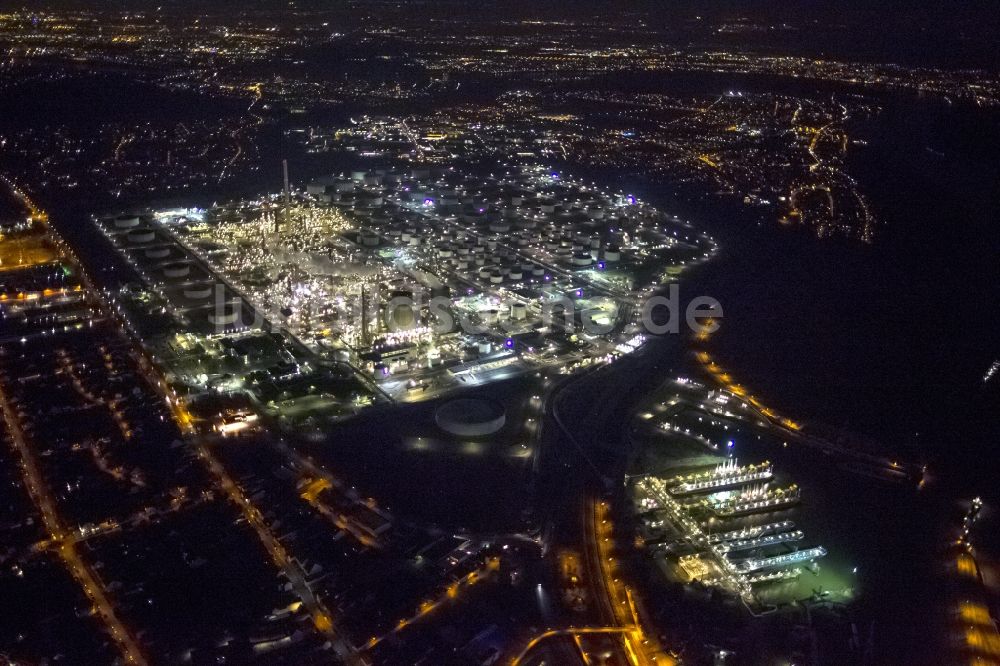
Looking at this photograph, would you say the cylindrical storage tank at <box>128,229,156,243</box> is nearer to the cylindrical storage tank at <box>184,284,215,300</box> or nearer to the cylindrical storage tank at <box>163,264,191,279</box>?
the cylindrical storage tank at <box>163,264,191,279</box>

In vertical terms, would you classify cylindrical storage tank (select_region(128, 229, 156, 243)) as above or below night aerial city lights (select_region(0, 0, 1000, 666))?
above

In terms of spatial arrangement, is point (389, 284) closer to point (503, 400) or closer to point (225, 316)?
point (225, 316)

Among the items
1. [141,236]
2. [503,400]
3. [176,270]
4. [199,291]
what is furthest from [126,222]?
[503,400]

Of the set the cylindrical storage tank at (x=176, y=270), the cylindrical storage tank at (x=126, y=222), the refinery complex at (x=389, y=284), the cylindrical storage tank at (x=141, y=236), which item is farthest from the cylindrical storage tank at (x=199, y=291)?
the cylindrical storage tank at (x=126, y=222)

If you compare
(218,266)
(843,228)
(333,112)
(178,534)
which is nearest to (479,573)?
(178,534)

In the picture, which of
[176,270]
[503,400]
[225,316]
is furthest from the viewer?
[176,270]

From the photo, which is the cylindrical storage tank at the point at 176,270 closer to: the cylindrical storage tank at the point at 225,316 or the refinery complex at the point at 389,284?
the refinery complex at the point at 389,284

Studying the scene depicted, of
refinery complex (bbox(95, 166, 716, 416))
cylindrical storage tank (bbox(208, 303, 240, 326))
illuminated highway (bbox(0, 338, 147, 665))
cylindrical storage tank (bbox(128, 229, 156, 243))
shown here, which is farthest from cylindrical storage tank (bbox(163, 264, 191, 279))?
illuminated highway (bbox(0, 338, 147, 665))
